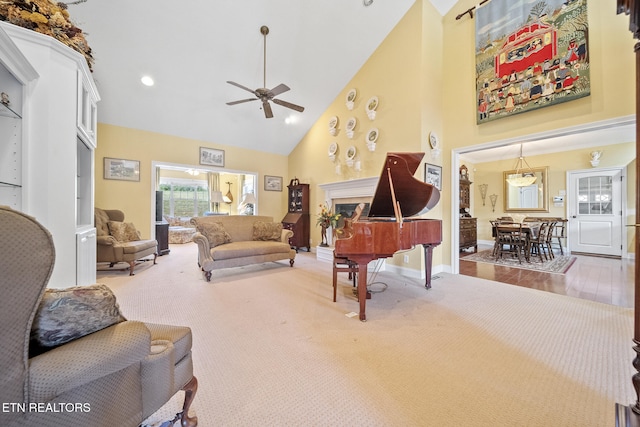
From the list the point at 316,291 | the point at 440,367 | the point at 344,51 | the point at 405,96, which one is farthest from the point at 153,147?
the point at 440,367

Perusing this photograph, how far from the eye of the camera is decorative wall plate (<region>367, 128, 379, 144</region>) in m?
4.61

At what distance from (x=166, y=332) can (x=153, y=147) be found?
18.4 feet

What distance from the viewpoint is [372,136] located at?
15.3 feet

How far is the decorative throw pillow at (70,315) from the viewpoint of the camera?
73 centimetres

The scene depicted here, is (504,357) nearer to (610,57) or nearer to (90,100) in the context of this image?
(610,57)

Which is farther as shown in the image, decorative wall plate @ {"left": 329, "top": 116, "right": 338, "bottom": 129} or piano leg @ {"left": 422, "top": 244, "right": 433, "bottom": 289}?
decorative wall plate @ {"left": 329, "top": 116, "right": 338, "bottom": 129}

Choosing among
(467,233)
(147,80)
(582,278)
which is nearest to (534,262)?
(582,278)

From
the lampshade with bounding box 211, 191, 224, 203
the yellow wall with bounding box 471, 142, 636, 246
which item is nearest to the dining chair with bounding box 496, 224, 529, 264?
the yellow wall with bounding box 471, 142, 636, 246

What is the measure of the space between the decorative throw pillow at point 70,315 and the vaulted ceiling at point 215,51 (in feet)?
14.6

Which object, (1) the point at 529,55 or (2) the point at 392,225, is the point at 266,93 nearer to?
(2) the point at 392,225

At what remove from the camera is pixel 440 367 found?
1689 mm

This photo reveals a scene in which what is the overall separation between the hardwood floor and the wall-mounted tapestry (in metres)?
2.53

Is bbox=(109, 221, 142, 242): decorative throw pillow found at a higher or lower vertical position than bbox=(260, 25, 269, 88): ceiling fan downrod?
lower

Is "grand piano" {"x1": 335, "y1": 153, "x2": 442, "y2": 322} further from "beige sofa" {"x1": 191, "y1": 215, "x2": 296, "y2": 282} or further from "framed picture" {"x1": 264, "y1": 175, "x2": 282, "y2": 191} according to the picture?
"framed picture" {"x1": 264, "y1": 175, "x2": 282, "y2": 191}
